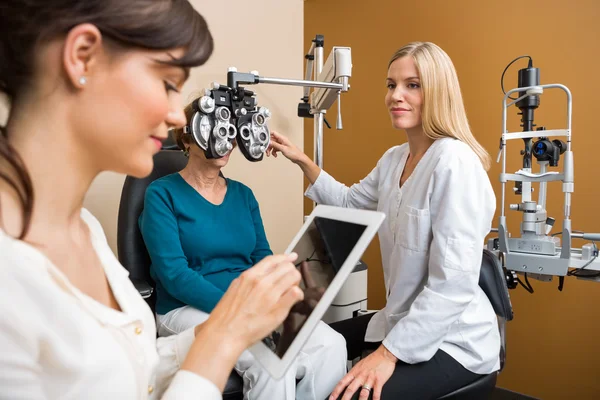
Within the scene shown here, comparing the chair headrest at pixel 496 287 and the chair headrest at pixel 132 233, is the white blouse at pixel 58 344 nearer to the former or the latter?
the chair headrest at pixel 132 233

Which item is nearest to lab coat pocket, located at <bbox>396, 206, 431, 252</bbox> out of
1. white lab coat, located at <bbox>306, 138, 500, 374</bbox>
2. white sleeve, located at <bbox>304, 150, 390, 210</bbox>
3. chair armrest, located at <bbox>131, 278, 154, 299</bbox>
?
white lab coat, located at <bbox>306, 138, 500, 374</bbox>

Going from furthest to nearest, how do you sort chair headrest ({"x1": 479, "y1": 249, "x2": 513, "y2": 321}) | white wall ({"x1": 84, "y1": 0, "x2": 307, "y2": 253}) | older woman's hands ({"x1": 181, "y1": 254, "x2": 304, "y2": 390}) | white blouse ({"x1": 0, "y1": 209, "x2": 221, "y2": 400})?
white wall ({"x1": 84, "y1": 0, "x2": 307, "y2": 253}) < chair headrest ({"x1": 479, "y1": 249, "x2": 513, "y2": 321}) < older woman's hands ({"x1": 181, "y1": 254, "x2": 304, "y2": 390}) < white blouse ({"x1": 0, "y1": 209, "x2": 221, "y2": 400})

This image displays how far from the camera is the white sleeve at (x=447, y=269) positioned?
1.02 m

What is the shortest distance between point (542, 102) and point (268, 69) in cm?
138

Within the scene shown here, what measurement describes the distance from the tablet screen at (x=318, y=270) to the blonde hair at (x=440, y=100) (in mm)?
599

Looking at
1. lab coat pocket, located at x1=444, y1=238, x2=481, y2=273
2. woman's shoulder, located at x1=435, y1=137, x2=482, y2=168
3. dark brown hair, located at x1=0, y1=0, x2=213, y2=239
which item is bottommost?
lab coat pocket, located at x1=444, y1=238, x2=481, y2=273

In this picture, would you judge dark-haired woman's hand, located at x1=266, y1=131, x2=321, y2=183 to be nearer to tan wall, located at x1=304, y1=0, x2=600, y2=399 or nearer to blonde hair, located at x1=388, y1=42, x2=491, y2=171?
blonde hair, located at x1=388, y1=42, x2=491, y2=171

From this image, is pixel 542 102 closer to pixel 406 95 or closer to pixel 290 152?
pixel 406 95

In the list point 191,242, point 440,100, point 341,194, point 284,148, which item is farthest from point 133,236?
point 440,100

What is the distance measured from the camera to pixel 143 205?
52.6 inches

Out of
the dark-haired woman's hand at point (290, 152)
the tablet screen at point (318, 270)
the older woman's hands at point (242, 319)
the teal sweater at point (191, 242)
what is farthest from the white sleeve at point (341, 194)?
the older woman's hands at point (242, 319)

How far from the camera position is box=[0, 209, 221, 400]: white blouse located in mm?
447

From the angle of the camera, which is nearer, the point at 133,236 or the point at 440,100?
the point at 440,100

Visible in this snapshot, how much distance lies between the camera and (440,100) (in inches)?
47.0
